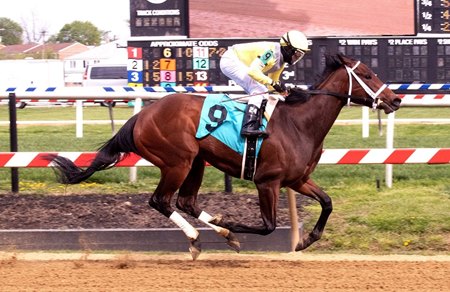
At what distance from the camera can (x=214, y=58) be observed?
2084 centimetres

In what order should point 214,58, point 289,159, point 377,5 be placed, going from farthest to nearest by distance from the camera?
point 377,5
point 214,58
point 289,159

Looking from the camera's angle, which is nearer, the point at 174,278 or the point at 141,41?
the point at 174,278

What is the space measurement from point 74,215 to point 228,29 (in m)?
13.4

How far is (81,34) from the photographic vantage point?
105 m

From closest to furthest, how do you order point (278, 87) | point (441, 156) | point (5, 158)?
1. point (278, 87)
2. point (441, 156)
3. point (5, 158)

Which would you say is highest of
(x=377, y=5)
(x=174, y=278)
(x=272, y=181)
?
(x=377, y=5)

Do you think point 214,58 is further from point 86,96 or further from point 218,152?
point 218,152

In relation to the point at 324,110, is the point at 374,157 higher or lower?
lower

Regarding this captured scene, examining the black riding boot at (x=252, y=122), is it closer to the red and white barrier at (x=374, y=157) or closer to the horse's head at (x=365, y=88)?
the horse's head at (x=365, y=88)

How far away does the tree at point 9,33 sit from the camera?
331 ft

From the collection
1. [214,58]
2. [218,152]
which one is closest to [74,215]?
[218,152]

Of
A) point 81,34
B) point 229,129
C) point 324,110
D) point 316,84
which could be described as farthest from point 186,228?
point 81,34

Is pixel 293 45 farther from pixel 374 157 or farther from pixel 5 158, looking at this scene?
pixel 5 158

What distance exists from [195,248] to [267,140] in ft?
3.49
